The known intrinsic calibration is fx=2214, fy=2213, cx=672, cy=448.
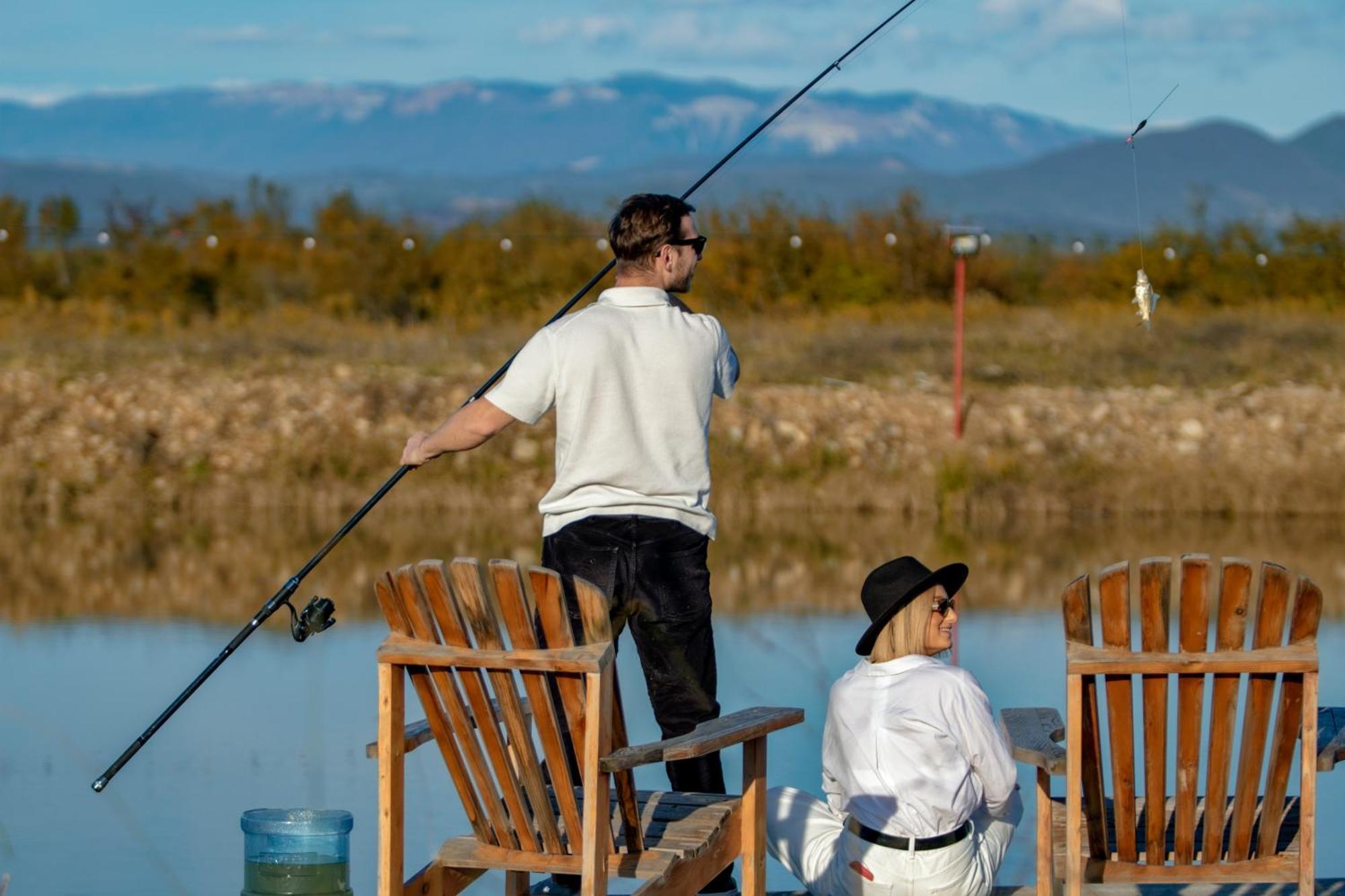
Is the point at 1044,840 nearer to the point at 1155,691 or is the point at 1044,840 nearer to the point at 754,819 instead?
the point at 1155,691

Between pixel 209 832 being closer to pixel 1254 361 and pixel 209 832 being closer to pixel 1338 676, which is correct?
pixel 1338 676

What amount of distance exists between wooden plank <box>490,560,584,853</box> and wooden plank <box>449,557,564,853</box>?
0.09ft

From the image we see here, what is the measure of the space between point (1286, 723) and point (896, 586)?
80 cm

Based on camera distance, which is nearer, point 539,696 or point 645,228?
point 539,696

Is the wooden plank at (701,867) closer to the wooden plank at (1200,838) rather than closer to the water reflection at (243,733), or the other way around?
A: the wooden plank at (1200,838)

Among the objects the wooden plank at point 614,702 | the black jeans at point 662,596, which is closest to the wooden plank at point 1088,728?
the wooden plank at point 614,702

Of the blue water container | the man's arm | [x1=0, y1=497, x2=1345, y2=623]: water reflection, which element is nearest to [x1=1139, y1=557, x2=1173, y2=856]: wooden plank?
the man's arm

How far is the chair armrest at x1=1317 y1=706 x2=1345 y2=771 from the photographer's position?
4.27m

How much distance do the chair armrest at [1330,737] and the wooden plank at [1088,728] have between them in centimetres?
42

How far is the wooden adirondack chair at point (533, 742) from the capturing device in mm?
4008

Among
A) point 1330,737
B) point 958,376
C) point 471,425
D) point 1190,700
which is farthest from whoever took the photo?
point 958,376

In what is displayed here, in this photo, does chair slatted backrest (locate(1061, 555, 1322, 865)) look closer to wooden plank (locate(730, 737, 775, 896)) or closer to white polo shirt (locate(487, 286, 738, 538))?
wooden plank (locate(730, 737, 775, 896))

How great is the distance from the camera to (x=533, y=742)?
169 inches

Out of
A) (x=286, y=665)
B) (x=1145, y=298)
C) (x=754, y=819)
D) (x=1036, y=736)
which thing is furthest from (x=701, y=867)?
(x=286, y=665)
